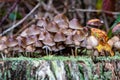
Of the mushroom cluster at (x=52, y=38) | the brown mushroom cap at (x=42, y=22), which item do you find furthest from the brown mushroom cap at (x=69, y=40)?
the brown mushroom cap at (x=42, y=22)

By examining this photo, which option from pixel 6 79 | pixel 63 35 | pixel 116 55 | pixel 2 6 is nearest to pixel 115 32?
pixel 116 55

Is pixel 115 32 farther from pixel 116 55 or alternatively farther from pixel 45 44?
pixel 45 44

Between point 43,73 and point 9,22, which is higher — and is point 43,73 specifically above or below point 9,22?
below

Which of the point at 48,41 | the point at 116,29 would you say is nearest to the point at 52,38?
the point at 48,41

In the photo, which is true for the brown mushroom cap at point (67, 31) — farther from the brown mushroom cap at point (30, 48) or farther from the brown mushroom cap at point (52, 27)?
the brown mushroom cap at point (30, 48)

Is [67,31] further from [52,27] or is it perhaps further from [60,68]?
[60,68]

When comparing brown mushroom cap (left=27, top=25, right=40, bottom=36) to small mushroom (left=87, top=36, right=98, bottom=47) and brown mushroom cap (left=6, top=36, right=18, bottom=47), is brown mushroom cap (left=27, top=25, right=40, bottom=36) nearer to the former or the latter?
brown mushroom cap (left=6, top=36, right=18, bottom=47)
